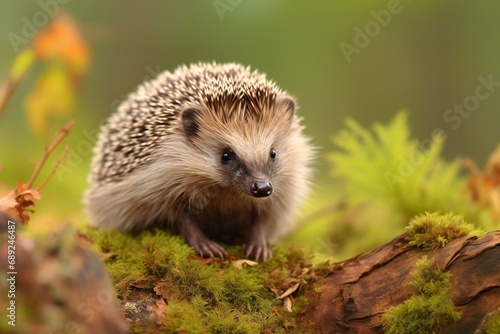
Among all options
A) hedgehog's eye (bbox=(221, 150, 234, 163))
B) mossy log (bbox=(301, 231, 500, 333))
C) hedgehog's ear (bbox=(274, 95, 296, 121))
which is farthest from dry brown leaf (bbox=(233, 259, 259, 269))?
hedgehog's ear (bbox=(274, 95, 296, 121))

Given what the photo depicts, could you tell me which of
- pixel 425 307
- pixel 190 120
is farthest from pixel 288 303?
pixel 190 120

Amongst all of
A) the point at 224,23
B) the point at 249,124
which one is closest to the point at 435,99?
the point at 224,23

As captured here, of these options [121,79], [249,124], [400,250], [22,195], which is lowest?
[22,195]

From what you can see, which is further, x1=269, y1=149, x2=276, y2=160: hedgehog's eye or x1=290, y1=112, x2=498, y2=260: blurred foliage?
x1=290, y1=112, x2=498, y2=260: blurred foliage

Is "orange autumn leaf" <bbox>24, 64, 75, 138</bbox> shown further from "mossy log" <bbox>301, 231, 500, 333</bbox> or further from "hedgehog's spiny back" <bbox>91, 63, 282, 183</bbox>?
"mossy log" <bbox>301, 231, 500, 333</bbox>

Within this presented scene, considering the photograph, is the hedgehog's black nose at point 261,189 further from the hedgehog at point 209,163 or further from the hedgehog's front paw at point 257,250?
the hedgehog's front paw at point 257,250

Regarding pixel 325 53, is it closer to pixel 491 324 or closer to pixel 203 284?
pixel 203 284

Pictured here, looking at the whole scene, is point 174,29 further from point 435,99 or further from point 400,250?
point 400,250
